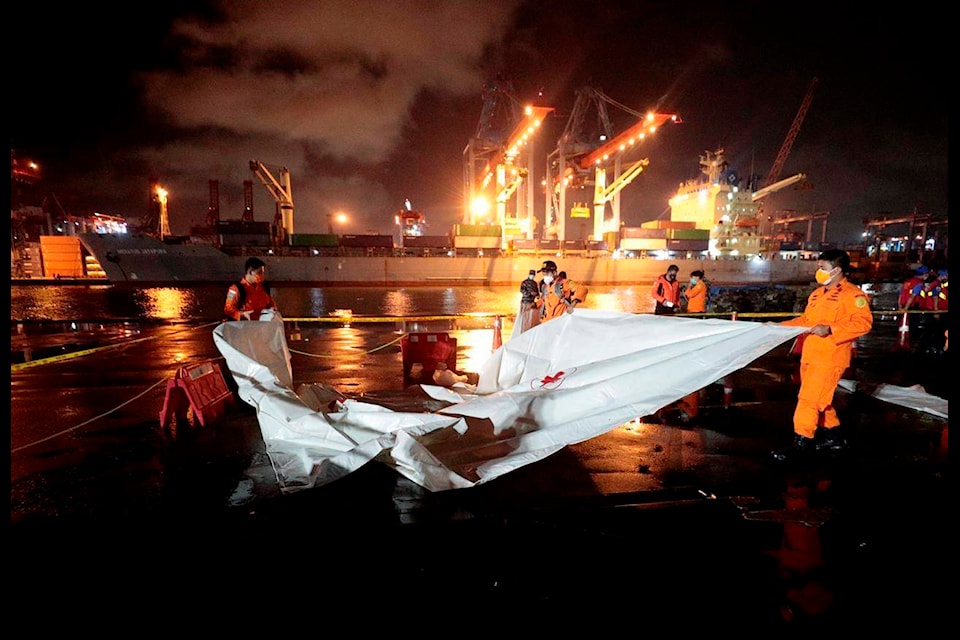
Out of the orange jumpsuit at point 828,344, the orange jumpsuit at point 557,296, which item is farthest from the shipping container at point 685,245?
the orange jumpsuit at point 828,344

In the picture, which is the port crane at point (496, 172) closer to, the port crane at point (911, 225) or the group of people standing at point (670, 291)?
the group of people standing at point (670, 291)

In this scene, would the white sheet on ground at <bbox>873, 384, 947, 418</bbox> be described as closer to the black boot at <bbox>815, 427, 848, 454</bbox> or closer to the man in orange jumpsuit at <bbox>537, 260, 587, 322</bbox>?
the black boot at <bbox>815, 427, 848, 454</bbox>

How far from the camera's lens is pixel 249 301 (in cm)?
550

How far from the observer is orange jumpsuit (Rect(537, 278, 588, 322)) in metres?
7.17

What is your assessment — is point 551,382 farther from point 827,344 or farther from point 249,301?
point 249,301

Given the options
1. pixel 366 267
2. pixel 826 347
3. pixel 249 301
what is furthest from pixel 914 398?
pixel 366 267

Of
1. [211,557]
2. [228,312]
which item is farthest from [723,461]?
[228,312]

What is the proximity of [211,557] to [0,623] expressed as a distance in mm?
941

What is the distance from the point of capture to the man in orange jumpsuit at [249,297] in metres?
5.37

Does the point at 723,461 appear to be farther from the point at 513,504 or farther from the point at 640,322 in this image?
the point at 513,504

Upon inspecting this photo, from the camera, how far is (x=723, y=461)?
4.06 metres

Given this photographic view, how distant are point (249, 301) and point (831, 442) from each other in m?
6.83

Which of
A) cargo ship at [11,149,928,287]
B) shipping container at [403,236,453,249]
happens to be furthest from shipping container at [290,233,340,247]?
shipping container at [403,236,453,249]

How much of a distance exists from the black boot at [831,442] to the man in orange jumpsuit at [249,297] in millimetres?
6469
